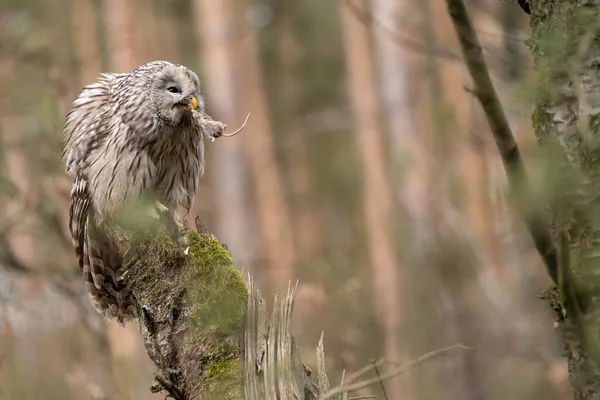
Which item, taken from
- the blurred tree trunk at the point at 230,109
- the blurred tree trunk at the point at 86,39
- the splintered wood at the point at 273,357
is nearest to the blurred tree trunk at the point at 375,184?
the blurred tree trunk at the point at 230,109

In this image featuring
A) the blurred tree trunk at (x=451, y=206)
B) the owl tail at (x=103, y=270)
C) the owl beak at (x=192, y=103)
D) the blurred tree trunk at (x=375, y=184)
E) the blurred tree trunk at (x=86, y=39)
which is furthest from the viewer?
the blurred tree trunk at (x=375, y=184)

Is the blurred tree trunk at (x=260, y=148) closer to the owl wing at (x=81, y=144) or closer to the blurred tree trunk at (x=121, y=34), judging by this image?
the blurred tree trunk at (x=121, y=34)

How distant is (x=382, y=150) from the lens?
10.8 meters

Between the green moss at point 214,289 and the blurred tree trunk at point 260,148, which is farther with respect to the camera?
the blurred tree trunk at point 260,148

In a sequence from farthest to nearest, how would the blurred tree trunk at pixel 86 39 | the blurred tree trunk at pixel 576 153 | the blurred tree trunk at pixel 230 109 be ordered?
the blurred tree trunk at pixel 230 109, the blurred tree trunk at pixel 86 39, the blurred tree trunk at pixel 576 153

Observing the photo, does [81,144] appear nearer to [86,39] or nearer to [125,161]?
[125,161]

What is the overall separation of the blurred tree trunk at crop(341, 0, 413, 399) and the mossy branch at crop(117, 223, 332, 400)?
20.0ft

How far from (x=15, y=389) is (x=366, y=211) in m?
7.25

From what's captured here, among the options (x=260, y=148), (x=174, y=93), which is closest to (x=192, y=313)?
(x=174, y=93)

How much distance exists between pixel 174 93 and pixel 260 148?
325 inches

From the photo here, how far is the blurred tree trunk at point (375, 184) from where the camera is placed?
378 inches

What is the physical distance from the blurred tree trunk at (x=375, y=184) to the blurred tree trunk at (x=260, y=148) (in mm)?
1233

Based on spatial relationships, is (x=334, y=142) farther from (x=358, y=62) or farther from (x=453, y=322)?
(x=453, y=322)

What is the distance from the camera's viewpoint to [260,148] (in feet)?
40.1
